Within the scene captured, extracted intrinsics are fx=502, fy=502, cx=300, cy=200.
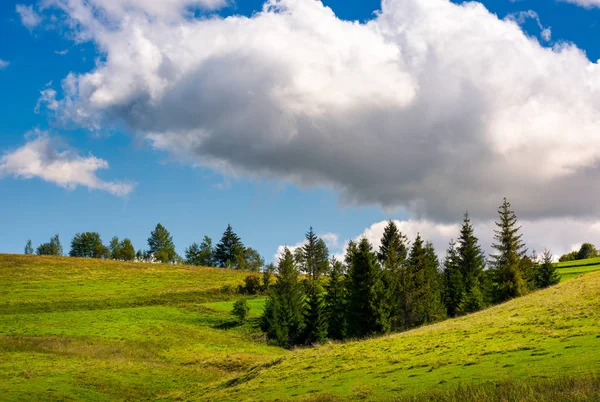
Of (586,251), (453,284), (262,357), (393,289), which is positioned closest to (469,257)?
(453,284)

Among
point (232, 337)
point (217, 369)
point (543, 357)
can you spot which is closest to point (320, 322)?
point (232, 337)

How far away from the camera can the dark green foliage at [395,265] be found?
78625 mm

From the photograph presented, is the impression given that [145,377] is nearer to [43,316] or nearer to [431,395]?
[431,395]

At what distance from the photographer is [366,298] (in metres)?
70.2

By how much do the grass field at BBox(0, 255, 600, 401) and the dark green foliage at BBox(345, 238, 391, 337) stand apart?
13873 mm

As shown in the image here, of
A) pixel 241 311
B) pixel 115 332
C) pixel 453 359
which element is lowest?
pixel 453 359

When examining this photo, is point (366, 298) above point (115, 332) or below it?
above

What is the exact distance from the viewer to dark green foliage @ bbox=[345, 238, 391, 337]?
69562 millimetres

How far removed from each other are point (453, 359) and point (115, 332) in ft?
198

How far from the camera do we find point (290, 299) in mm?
93250

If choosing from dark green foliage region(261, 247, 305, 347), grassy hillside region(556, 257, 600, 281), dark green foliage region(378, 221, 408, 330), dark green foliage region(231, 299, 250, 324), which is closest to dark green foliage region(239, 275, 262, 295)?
dark green foliage region(261, 247, 305, 347)

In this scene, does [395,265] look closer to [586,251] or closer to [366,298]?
[366,298]

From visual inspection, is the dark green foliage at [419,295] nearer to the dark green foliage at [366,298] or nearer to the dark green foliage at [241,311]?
the dark green foliage at [366,298]

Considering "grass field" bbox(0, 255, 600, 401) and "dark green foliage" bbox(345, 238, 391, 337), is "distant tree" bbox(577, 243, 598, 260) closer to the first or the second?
"grass field" bbox(0, 255, 600, 401)
